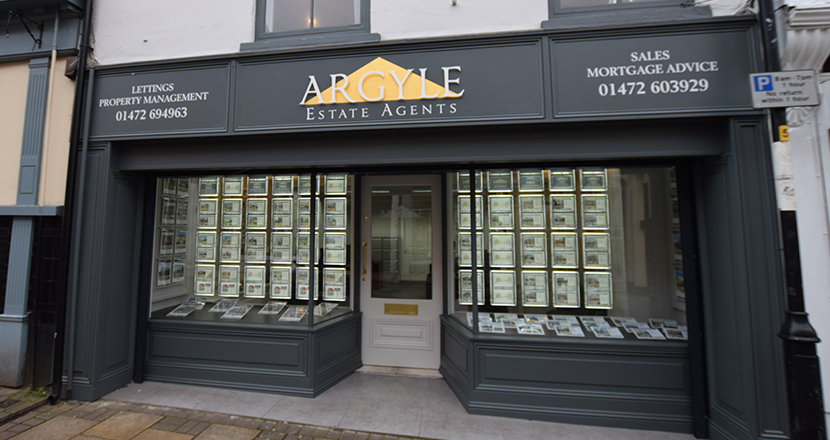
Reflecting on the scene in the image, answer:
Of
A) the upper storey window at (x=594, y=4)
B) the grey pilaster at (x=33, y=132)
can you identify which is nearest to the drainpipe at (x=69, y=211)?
the grey pilaster at (x=33, y=132)

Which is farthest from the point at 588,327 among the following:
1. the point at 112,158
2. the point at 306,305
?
the point at 112,158

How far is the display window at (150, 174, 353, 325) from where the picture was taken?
4473mm

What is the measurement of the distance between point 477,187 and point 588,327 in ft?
6.69

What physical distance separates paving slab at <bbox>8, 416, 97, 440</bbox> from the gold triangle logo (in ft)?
12.9

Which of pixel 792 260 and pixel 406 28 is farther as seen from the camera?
pixel 406 28

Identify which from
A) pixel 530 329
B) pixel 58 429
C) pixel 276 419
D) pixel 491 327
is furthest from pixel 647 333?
pixel 58 429

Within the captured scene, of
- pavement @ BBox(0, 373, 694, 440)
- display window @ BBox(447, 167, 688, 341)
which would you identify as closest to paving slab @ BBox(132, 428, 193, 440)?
pavement @ BBox(0, 373, 694, 440)

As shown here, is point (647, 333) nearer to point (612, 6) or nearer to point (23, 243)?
point (612, 6)

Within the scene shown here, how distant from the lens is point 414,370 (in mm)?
4594

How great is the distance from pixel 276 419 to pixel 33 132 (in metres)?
4.65

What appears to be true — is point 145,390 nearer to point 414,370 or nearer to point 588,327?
point 414,370

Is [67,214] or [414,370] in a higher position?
[67,214]

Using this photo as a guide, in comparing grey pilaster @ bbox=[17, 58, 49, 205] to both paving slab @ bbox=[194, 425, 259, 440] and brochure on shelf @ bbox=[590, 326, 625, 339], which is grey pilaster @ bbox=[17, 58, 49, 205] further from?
brochure on shelf @ bbox=[590, 326, 625, 339]

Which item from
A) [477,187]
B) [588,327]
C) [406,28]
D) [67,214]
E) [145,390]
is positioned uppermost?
[406,28]
